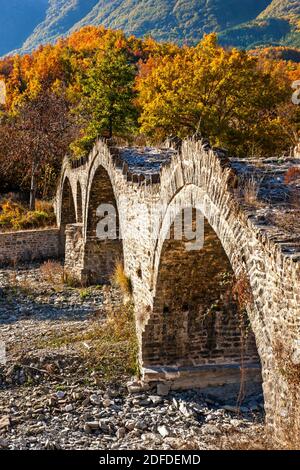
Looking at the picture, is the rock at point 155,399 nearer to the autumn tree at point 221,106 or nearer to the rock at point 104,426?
the rock at point 104,426

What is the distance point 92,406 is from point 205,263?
277cm

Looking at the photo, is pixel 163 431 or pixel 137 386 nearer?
pixel 163 431

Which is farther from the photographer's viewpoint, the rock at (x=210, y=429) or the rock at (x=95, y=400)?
the rock at (x=95, y=400)

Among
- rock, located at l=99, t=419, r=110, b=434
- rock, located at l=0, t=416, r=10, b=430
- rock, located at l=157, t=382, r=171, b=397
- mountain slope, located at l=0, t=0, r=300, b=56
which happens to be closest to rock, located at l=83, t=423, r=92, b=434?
rock, located at l=99, t=419, r=110, b=434

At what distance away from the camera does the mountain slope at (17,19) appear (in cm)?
15462

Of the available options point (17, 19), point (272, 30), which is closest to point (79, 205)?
point (272, 30)

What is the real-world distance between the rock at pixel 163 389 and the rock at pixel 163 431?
1292 millimetres

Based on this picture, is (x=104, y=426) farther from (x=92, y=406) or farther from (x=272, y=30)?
(x=272, y=30)

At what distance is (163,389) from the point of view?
9.41m

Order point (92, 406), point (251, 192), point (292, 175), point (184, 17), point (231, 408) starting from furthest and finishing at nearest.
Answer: point (184, 17) → point (231, 408) → point (92, 406) → point (292, 175) → point (251, 192)

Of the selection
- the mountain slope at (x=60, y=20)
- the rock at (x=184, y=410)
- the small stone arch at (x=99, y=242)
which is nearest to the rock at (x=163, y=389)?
the rock at (x=184, y=410)

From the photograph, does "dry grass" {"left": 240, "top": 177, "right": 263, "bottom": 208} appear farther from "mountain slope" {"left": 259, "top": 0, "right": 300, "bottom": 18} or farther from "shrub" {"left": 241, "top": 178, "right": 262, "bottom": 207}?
"mountain slope" {"left": 259, "top": 0, "right": 300, "bottom": 18}

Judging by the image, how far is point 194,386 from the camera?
973cm

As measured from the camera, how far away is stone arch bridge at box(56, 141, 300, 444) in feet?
16.9
